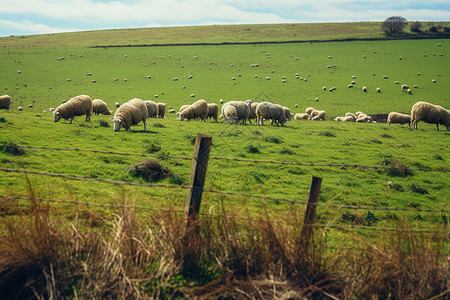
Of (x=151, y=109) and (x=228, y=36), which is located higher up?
(x=228, y=36)

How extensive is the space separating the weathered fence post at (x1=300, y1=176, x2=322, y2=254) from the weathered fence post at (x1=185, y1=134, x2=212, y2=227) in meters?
1.30

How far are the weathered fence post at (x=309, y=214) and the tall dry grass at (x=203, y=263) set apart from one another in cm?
8

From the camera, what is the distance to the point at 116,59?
67375 millimetres

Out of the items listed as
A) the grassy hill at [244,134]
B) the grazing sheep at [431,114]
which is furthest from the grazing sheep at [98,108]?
the grazing sheep at [431,114]

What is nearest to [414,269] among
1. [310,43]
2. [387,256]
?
[387,256]

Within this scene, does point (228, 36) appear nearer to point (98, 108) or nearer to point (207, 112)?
point (98, 108)

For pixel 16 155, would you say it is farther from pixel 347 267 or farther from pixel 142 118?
pixel 347 267

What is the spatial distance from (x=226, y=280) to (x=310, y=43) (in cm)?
8231

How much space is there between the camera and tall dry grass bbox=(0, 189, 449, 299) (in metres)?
3.58

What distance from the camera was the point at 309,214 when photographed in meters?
4.03

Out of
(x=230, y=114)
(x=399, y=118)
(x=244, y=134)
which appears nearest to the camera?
(x=244, y=134)

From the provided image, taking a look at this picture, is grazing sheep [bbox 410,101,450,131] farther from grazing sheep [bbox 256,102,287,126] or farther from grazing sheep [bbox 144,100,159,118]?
grazing sheep [bbox 144,100,159,118]

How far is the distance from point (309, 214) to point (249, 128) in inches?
648

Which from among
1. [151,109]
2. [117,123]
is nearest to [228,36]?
[151,109]
